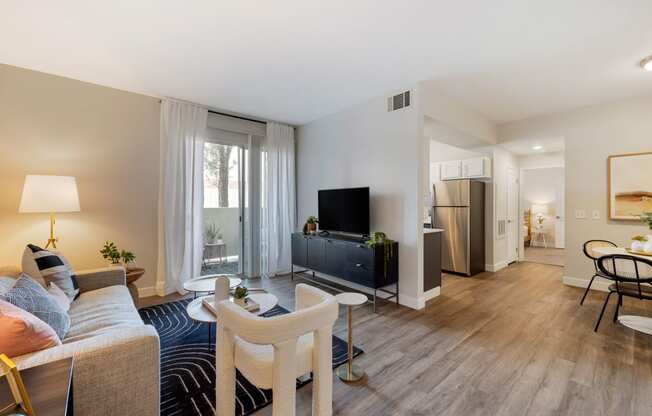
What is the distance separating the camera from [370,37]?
7.88ft

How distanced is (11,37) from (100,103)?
0.99m

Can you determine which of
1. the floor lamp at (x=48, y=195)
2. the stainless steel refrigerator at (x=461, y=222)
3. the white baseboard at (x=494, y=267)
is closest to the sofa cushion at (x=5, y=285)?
the floor lamp at (x=48, y=195)

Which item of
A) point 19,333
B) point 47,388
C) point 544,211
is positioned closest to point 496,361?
point 47,388

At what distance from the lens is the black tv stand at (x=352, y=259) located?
3.27 meters

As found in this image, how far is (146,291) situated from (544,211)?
981 cm

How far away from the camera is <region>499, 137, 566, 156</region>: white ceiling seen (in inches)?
191

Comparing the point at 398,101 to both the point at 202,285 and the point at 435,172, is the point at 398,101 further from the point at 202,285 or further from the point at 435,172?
the point at 202,285

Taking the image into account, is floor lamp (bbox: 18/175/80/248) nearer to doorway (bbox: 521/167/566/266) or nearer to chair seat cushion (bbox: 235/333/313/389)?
chair seat cushion (bbox: 235/333/313/389)

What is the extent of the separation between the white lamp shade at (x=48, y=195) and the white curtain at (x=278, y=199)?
2.46 meters

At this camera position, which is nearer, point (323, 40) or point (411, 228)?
point (323, 40)

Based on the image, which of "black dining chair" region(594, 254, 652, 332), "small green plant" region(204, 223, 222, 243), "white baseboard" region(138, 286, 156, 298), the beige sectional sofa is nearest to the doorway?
"black dining chair" region(594, 254, 652, 332)

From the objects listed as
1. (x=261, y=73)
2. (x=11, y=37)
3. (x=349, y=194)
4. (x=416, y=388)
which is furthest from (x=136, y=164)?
(x=416, y=388)

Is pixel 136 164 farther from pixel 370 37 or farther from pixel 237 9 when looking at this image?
pixel 370 37

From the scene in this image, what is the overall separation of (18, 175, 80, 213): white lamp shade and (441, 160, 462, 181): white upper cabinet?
5.79 meters
